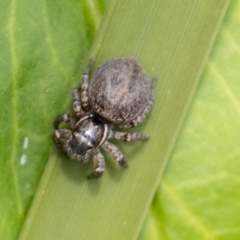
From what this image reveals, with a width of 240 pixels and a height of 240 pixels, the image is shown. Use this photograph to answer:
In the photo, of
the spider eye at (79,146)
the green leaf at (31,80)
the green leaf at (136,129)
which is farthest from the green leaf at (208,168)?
the green leaf at (31,80)

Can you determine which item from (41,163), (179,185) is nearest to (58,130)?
(41,163)

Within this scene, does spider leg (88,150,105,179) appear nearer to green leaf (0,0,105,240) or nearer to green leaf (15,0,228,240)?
green leaf (15,0,228,240)

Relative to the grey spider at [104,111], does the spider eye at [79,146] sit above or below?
below

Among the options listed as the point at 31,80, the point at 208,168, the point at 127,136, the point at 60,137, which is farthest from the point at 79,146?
the point at 208,168

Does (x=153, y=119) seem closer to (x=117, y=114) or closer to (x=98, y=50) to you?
(x=117, y=114)

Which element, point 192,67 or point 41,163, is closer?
point 192,67

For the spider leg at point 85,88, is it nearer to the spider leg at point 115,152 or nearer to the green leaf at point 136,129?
the green leaf at point 136,129
